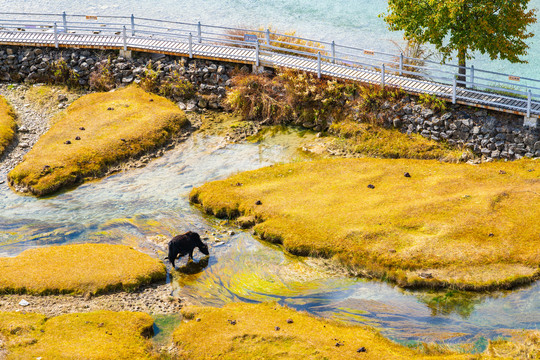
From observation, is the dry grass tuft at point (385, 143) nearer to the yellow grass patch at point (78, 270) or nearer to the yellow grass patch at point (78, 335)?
the yellow grass patch at point (78, 270)

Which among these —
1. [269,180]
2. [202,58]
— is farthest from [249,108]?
[269,180]

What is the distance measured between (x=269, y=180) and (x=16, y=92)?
80.1 ft

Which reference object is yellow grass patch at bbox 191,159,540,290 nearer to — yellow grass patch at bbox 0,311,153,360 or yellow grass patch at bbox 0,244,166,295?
yellow grass patch at bbox 0,244,166,295

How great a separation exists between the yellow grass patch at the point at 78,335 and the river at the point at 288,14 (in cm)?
4053

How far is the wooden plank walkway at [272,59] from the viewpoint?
37.3m

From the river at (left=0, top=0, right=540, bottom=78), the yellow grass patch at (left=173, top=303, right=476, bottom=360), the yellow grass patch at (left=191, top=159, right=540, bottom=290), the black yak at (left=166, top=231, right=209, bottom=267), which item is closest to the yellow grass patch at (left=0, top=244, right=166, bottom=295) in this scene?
the black yak at (left=166, top=231, right=209, bottom=267)

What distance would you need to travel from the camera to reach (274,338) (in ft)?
74.8

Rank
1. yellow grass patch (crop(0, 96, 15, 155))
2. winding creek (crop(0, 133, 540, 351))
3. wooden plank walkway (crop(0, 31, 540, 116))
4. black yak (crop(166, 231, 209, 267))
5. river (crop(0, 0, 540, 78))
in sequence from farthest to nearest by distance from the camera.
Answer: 1. river (crop(0, 0, 540, 78))
2. yellow grass patch (crop(0, 96, 15, 155))
3. wooden plank walkway (crop(0, 31, 540, 116))
4. black yak (crop(166, 231, 209, 267))
5. winding creek (crop(0, 133, 540, 351))

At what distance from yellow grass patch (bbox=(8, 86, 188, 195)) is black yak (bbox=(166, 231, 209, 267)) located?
11.4 metres

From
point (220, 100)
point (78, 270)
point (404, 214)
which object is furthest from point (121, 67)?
point (404, 214)

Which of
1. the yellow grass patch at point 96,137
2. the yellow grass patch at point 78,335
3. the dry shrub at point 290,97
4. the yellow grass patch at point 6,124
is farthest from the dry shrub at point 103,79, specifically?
the yellow grass patch at point 78,335

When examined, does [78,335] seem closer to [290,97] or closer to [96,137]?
[96,137]

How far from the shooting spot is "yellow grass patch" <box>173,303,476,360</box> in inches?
870

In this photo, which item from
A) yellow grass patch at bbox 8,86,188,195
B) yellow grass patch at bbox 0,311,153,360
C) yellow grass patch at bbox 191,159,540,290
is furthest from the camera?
yellow grass patch at bbox 8,86,188,195
